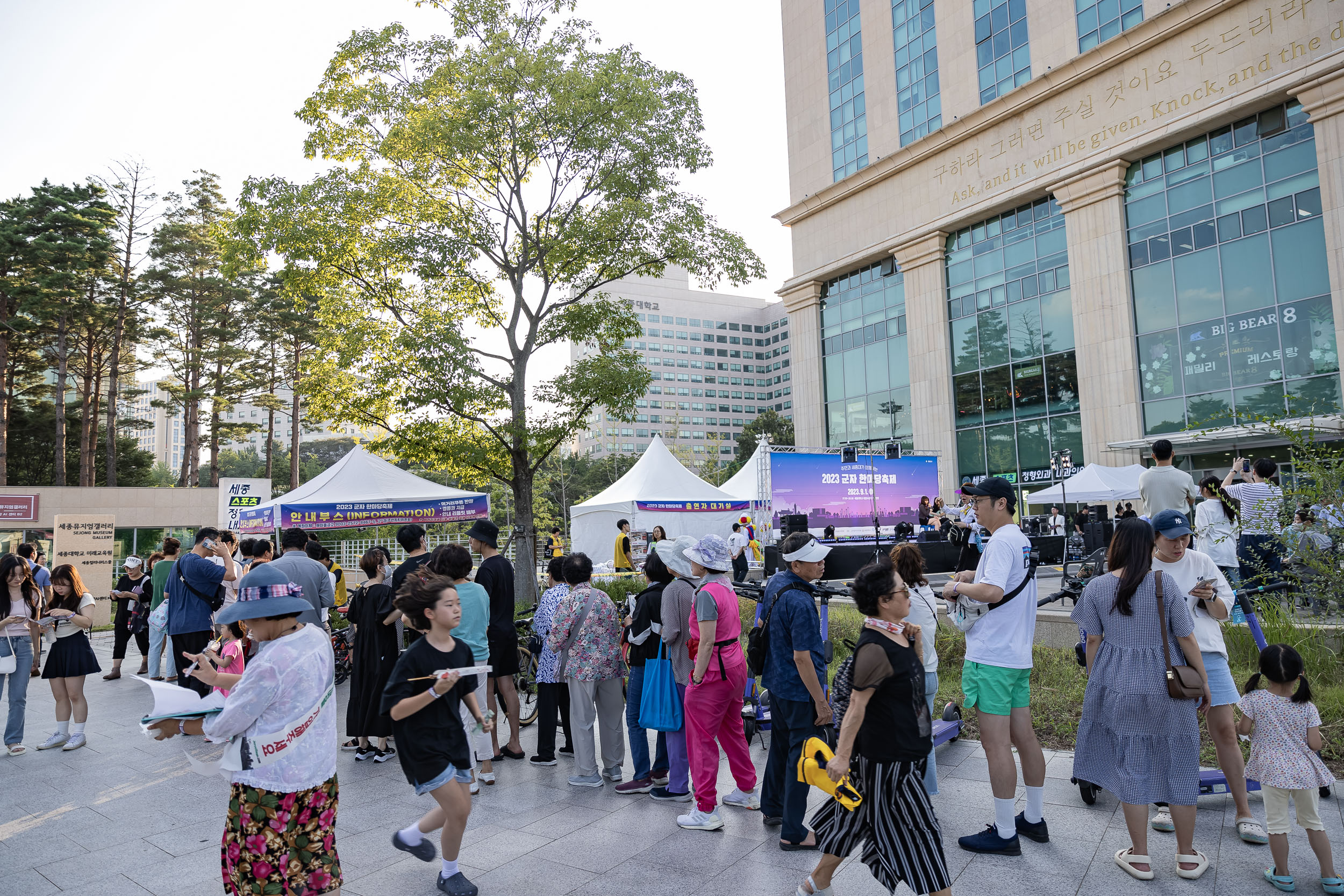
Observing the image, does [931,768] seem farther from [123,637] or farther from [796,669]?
[123,637]

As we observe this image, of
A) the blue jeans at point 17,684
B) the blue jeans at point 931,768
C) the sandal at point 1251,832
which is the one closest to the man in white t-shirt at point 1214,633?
the sandal at point 1251,832

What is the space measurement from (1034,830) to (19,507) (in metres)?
29.2

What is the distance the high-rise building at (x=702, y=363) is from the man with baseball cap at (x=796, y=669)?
11374 centimetres

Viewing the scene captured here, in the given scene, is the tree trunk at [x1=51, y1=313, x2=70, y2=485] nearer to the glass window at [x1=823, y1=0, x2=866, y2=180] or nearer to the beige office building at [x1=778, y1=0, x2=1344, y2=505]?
the beige office building at [x1=778, y1=0, x2=1344, y2=505]

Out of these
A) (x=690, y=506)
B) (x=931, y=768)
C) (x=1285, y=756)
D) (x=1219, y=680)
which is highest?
(x=690, y=506)

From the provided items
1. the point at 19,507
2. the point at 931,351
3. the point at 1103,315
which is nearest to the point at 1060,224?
the point at 1103,315

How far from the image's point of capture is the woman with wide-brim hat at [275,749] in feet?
9.58

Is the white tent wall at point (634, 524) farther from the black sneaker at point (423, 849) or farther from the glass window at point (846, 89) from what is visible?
the glass window at point (846, 89)

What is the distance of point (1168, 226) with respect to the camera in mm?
22578

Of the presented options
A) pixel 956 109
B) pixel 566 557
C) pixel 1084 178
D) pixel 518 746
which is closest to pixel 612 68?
pixel 566 557

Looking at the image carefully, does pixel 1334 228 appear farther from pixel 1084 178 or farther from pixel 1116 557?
pixel 1116 557

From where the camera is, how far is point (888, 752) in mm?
3188

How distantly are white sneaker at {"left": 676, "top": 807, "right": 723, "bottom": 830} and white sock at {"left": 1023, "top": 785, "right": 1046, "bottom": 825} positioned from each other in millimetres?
1745

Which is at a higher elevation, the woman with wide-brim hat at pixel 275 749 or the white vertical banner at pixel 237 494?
the white vertical banner at pixel 237 494
